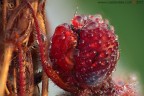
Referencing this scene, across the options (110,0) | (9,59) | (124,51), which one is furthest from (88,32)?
(124,51)

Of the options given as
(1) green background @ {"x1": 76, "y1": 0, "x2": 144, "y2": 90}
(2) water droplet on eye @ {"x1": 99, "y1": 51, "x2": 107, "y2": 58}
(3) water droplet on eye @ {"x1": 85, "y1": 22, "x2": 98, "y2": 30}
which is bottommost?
(2) water droplet on eye @ {"x1": 99, "y1": 51, "x2": 107, "y2": 58}

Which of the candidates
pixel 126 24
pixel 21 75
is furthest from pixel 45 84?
pixel 126 24

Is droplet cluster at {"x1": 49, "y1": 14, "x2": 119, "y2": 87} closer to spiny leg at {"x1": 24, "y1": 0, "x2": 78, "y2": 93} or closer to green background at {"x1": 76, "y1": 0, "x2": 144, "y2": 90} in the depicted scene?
spiny leg at {"x1": 24, "y1": 0, "x2": 78, "y2": 93}

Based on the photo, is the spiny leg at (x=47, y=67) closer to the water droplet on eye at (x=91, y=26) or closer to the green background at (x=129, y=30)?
the water droplet on eye at (x=91, y=26)

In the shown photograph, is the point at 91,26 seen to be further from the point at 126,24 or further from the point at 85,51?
the point at 126,24

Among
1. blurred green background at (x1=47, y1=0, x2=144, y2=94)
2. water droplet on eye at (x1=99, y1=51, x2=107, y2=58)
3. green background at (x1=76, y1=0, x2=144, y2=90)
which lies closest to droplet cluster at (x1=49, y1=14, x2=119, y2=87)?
water droplet on eye at (x1=99, y1=51, x2=107, y2=58)

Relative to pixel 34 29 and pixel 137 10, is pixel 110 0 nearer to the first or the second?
pixel 137 10

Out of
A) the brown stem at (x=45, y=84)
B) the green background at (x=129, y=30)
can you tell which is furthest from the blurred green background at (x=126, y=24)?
the brown stem at (x=45, y=84)

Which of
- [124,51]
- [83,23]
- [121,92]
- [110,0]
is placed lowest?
[121,92]
